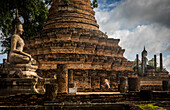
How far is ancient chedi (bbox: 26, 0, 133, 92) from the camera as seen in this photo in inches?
553

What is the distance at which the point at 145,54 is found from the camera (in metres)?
28.6

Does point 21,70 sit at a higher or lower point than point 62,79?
higher

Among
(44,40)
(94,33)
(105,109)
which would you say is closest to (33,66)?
(105,109)

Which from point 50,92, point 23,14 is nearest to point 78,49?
point 23,14

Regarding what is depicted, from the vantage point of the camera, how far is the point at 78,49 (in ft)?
51.6

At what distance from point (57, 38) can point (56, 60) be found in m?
2.69

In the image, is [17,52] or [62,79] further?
[62,79]

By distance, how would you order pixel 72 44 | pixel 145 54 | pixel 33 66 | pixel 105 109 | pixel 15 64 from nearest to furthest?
1. pixel 105 109
2. pixel 15 64
3. pixel 33 66
4. pixel 72 44
5. pixel 145 54

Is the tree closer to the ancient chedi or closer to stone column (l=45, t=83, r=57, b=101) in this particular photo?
the ancient chedi

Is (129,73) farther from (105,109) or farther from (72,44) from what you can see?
(105,109)

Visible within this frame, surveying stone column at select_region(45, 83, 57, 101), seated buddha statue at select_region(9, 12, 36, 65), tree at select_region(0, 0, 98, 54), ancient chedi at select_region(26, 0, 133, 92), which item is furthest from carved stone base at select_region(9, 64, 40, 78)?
tree at select_region(0, 0, 98, 54)

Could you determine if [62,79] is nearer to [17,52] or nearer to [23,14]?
[17,52]

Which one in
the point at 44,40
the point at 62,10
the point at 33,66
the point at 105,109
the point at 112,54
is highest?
the point at 62,10

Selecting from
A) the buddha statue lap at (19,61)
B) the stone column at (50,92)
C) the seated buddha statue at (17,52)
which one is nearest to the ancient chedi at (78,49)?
the buddha statue lap at (19,61)
